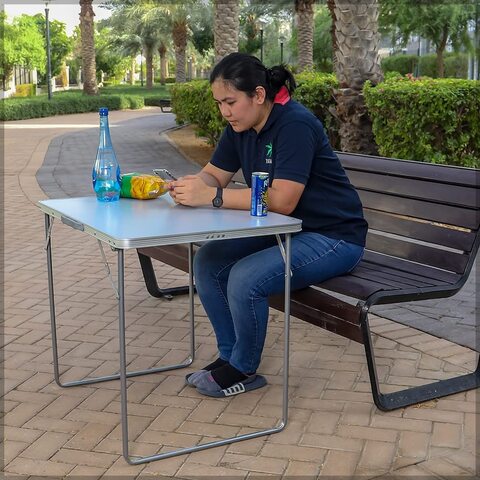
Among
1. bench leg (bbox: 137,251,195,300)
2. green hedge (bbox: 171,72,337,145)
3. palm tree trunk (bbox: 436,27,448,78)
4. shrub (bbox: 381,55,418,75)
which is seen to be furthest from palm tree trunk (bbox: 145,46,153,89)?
bench leg (bbox: 137,251,195,300)

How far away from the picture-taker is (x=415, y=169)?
412 centimetres

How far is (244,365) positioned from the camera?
3.67 m

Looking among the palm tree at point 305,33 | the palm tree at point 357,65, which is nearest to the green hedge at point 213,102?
the palm tree at point 357,65

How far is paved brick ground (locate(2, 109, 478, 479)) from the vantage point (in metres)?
3.08

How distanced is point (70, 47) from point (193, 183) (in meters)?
79.8

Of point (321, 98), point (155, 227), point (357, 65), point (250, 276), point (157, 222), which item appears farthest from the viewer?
point (321, 98)

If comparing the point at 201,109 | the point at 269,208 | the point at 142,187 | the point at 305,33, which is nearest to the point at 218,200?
the point at 269,208

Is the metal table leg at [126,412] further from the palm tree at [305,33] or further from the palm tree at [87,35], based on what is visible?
the palm tree at [87,35]

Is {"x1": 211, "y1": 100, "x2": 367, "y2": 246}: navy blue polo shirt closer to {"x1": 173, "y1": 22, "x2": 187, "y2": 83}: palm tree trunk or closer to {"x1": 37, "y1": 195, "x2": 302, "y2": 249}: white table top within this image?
{"x1": 37, "y1": 195, "x2": 302, "y2": 249}: white table top

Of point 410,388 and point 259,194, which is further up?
point 259,194

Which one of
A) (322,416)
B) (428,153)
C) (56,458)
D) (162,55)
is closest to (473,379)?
(322,416)

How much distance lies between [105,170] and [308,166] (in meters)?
0.95

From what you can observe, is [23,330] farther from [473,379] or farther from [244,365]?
[473,379]

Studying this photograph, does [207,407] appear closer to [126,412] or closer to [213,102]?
[126,412]
